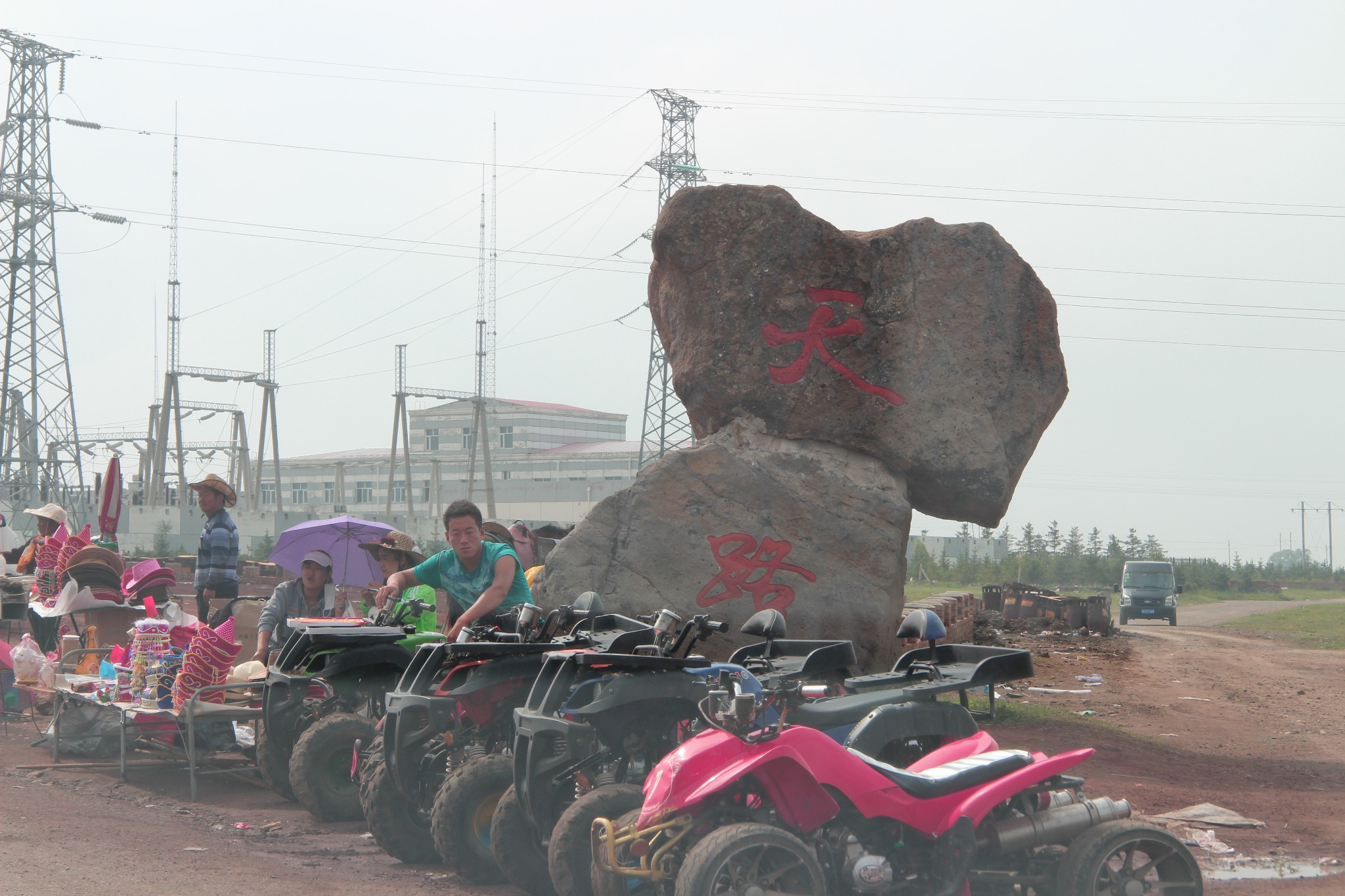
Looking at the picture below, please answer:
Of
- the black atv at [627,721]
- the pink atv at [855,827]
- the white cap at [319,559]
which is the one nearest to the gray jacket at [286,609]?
the white cap at [319,559]

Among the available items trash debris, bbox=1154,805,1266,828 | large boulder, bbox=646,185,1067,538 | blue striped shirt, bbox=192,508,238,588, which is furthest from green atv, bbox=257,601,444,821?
trash debris, bbox=1154,805,1266,828

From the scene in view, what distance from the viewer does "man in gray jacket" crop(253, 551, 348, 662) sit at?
324 inches

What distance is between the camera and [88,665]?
9203 mm

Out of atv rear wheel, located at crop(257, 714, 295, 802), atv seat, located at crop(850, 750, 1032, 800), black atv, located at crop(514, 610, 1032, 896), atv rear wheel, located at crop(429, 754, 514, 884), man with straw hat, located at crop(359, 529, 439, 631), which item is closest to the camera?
atv seat, located at crop(850, 750, 1032, 800)

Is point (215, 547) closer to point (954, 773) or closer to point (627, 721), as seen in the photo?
point (627, 721)

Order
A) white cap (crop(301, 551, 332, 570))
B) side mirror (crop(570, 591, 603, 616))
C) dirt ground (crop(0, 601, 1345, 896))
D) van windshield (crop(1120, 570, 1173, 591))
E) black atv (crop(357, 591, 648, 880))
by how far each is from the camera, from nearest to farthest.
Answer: dirt ground (crop(0, 601, 1345, 896)), black atv (crop(357, 591, 648, 880)), side mirror (crop(570, 591, 603, 616)), white cap (crop(301, 551, 332, 570)), van windshield (crop(1120, 570, 1173, 591))

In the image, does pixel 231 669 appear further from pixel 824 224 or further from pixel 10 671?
pixel 824 224

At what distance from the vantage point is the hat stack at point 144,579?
9.73 meters

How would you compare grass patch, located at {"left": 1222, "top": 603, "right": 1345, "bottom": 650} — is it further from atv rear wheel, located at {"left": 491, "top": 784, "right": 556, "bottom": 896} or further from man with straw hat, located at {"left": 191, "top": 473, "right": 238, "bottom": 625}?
atv rear wheel, located at {"left": 491, "top": 784, "right": 556, "bottom": 896}

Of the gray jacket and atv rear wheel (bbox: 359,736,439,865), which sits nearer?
atv rear wheel (bbox: 359,736,439,865)

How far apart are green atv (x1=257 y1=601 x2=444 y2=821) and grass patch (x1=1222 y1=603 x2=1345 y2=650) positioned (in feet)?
64.7

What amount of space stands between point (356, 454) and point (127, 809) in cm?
5915

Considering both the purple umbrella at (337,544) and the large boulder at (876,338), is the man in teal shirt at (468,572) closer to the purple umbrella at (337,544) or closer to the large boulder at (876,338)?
the large boulder at (876,338)

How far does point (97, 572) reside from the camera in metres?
9.71
